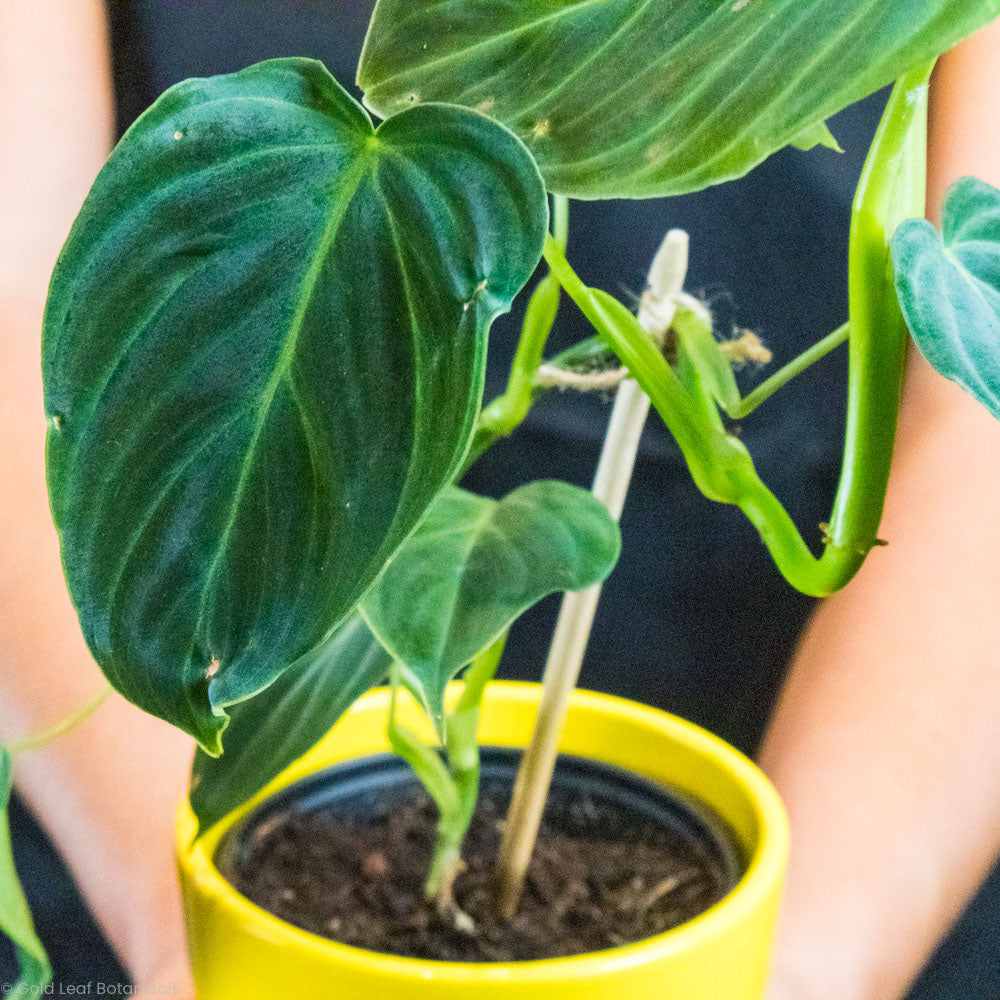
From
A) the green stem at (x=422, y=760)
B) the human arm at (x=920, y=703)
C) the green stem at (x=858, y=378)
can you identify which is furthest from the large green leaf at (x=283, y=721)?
the human arm at (x=920, y=703)

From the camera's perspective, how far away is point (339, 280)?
0.22m

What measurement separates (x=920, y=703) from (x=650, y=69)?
0.68 m

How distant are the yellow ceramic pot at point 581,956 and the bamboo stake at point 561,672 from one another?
84mm

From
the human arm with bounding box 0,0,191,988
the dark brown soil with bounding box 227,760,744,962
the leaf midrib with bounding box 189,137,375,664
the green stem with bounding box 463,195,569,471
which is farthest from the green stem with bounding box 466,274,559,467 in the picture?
the human arm with bounding box 0,0,191,988

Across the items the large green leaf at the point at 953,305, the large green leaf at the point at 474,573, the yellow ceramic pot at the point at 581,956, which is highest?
the large green leaf at the point at 953,305

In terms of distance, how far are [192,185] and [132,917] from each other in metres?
0.62

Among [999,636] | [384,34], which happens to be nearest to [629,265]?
[999,636]

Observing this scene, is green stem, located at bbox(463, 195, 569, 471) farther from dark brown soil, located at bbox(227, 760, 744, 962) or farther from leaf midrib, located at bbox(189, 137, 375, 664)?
dark brown soil, located at bbox(227, 760, 744, 962)

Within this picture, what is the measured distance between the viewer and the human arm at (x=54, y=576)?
26.6 inches

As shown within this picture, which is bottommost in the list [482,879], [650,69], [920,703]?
[920,703]

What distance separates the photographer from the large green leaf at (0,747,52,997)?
0.35 m

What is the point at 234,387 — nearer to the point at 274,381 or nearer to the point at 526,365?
the point at 274,381

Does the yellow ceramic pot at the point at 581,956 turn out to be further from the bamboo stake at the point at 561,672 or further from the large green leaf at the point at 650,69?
the large green leaf at the point at 650,69

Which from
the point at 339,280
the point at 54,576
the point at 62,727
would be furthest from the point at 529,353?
the point at 54,576
